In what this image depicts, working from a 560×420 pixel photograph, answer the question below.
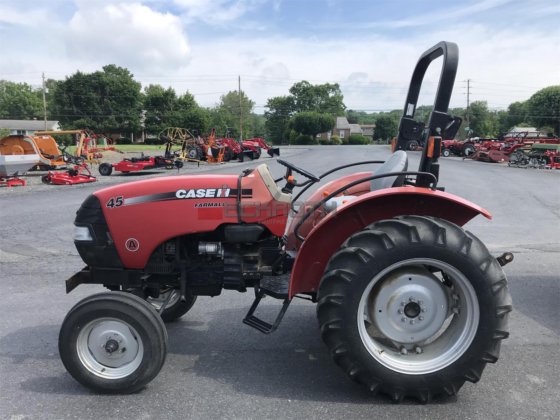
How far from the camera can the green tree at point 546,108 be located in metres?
71.6

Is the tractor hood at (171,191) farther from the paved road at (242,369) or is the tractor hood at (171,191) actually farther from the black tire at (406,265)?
the paved road at (242,369)

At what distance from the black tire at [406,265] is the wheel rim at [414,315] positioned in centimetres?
1

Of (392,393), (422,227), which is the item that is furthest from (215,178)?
(392,393)

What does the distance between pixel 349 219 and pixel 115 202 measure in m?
1.51

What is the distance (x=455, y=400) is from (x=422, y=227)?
1044mm

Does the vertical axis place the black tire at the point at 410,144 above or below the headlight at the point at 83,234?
A: above

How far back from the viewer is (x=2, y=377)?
9.86ft

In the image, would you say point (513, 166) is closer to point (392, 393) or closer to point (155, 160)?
point (155, 160)

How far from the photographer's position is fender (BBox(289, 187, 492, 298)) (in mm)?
2793

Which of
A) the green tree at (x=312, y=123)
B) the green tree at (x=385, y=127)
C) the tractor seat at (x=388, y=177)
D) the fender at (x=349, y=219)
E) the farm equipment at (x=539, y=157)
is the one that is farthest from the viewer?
the green tree at (x=385, y=127)

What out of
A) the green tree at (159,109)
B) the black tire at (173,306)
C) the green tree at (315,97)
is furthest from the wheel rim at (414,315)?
the green tree at (315,97)

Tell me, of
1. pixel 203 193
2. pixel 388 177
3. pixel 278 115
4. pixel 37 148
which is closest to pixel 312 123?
pixel 278 115

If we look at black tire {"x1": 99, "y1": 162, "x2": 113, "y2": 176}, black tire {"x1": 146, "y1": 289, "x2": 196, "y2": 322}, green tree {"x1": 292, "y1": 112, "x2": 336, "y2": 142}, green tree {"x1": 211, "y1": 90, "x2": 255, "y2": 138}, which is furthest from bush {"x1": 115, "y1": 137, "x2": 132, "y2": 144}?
→ black tire {"x1": 146, "y1": 289, "x2": 196, "y2": 322}

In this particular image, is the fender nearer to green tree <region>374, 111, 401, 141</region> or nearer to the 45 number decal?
the 45 number decal
